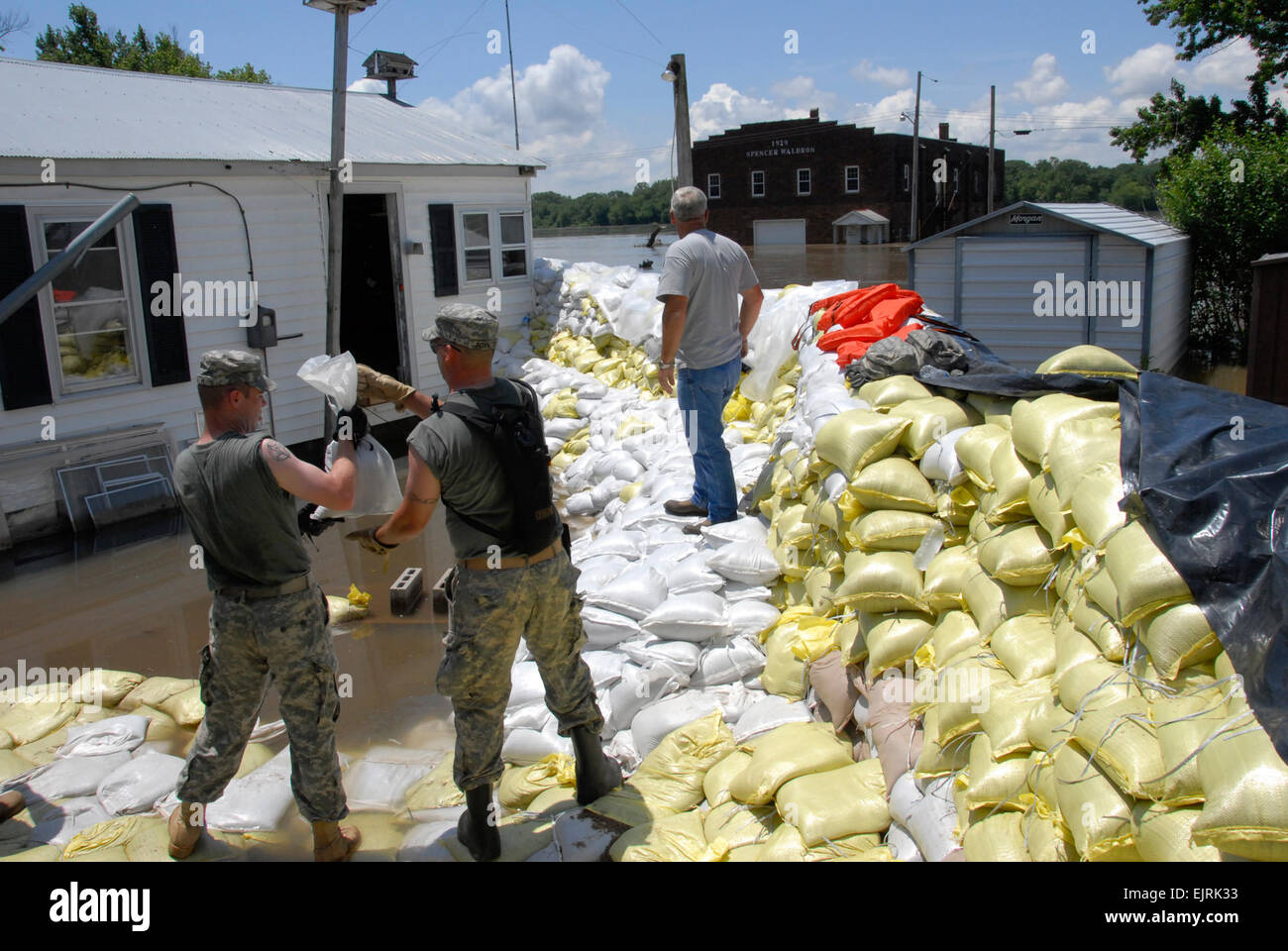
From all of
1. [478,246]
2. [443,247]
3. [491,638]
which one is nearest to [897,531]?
[491,638]

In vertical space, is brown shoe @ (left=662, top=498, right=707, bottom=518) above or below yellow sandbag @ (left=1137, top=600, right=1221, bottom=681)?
below

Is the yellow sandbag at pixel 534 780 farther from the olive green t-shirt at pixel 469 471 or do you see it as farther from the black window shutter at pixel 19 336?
the black window shutter at pixel 19 336

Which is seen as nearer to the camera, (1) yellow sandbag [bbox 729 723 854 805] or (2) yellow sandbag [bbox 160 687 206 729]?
(1) yellow sandbag [bbox 729 723 854 805]

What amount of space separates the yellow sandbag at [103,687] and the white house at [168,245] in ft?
→ 9.86

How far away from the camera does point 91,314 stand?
7270mm

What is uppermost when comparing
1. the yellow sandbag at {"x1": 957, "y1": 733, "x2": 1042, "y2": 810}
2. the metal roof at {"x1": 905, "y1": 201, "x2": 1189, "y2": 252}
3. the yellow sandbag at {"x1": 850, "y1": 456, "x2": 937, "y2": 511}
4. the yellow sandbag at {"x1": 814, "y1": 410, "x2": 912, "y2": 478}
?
the metal roof at {"x1": 905, "y1": 201, "x2": 1189, "y2": 252}

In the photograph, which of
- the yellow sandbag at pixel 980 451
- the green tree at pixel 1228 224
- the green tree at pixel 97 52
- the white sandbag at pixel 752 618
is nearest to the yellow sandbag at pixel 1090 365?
the yellow sandbag at pixel 980 451

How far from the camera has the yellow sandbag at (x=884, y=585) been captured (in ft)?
10.8

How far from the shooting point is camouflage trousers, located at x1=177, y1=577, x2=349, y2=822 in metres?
2.86

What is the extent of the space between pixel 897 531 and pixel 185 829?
2616mm

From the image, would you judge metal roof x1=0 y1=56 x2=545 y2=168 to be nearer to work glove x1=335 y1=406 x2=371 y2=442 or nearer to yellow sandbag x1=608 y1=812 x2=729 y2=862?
work glove x1=335 y1=406 x2=371 y2=442

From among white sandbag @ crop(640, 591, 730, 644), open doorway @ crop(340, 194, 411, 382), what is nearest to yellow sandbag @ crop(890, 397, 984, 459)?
white sandbag @ crop(640, 591, 730, 644)

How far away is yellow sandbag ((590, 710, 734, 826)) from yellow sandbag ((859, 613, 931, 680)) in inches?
24.8

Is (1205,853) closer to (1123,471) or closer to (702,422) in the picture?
(1123,471)
